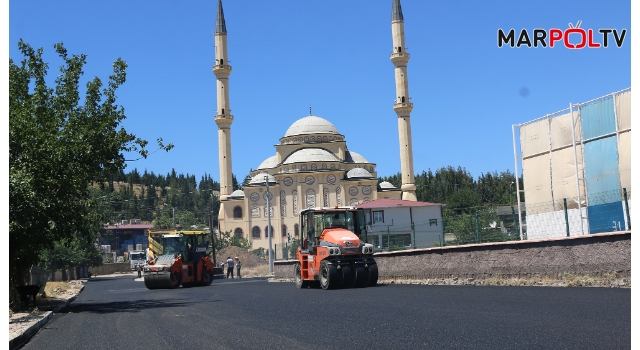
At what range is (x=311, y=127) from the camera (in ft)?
275

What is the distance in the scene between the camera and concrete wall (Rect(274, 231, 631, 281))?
1384 cm

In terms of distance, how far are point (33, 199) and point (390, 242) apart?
44.6 ft

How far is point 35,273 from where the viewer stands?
23.0 meters

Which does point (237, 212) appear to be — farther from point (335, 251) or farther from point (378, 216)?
point (335, 251)

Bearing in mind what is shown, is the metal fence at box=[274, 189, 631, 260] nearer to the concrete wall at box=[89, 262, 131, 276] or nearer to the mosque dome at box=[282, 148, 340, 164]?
the mosque dome at box=[282, 148, 340, 164]

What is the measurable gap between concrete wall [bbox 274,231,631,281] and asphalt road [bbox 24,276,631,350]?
0.85 m

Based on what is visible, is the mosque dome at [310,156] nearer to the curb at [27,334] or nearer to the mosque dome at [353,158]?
the mosque dome at [353,158]

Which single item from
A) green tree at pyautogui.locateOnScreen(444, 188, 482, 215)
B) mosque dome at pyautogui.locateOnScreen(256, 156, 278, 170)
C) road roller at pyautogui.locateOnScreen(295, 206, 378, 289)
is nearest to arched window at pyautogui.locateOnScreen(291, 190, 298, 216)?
mosque dome at pyautogui.locateOnScreen(256, 156, 278, 170)

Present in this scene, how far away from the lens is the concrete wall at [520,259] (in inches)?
545

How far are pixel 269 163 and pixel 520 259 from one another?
71157 millimetres

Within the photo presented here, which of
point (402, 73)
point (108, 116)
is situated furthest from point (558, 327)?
point (402, 73)

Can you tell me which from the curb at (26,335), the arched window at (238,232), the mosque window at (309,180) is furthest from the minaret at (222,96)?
the curb at (26,335)

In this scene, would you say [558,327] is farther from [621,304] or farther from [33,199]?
[33,199]

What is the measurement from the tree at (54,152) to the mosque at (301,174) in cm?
5345
